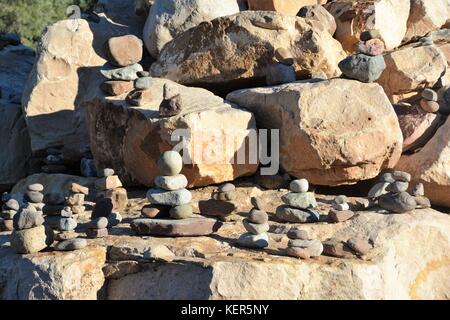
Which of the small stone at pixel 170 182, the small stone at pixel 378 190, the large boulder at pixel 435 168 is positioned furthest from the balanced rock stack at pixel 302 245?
the large boulder at pixel 435 168

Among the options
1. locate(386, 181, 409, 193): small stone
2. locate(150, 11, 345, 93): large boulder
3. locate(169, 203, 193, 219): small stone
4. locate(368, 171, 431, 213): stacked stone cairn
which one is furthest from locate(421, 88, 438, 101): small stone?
locate(169, 203, 193, 219): small stone

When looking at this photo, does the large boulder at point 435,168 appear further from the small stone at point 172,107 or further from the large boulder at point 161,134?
the small stone at point 172,107

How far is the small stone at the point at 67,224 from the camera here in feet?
14.3

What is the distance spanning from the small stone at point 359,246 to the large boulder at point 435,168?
1568 mm

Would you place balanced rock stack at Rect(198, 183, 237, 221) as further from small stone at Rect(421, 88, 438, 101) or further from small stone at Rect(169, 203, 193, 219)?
small stone at Rect(421, 88, 438, 101)

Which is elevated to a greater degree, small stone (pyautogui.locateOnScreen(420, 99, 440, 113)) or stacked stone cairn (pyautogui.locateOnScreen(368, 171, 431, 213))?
small stone (pyautogui.locateOnScreen(420, 99, 440, 113))

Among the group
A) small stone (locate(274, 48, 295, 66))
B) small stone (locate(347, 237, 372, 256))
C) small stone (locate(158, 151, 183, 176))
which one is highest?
small stone (locate(274, 48, 295, 66))

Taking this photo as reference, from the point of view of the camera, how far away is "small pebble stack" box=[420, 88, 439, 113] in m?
5.71

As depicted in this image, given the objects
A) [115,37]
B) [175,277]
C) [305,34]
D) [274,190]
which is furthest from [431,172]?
[115,37]

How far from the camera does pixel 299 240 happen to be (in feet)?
12.7

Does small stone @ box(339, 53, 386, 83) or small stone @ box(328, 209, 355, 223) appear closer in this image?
small stone @ box(328, 209, 355, 223)

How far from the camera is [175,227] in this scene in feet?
13.6

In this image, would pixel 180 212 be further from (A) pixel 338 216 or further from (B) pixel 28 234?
(A) pixel 338 216

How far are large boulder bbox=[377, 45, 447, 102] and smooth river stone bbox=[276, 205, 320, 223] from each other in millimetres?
2202
